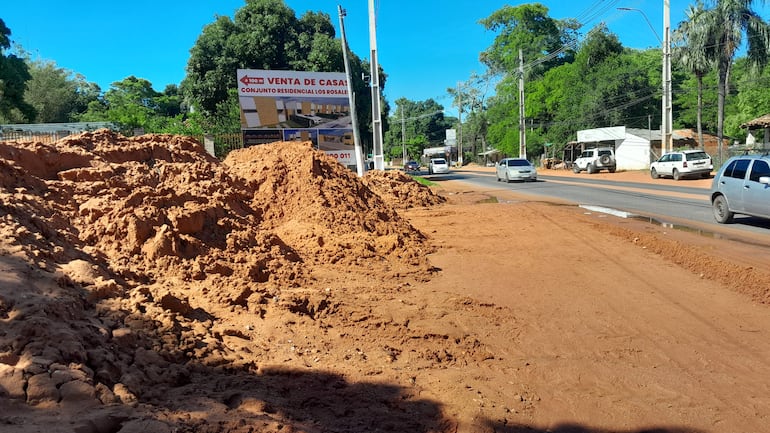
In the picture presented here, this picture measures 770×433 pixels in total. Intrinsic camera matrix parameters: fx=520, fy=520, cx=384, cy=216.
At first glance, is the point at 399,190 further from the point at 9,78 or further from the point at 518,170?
the point at 9,78

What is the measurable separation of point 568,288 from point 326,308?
3.60 meters

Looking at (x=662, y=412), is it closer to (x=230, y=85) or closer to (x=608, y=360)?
(x=608, y=360)

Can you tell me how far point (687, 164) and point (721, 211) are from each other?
18767 mm

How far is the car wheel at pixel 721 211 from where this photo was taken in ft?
41.5

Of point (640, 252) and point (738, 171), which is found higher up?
point (738, 171)

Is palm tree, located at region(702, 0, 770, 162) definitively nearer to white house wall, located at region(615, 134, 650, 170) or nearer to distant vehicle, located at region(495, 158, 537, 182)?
white house wall, located at region(615, 134, 650, 170)

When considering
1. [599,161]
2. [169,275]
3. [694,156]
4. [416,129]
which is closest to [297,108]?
[169,275]

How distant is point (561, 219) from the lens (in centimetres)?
1428

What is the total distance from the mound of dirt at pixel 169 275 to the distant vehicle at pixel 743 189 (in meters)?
7.43

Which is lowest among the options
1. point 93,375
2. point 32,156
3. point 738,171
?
Answer: point 93,375

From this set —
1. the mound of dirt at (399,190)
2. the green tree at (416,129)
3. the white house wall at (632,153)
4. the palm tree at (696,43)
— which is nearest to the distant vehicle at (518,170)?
the mound of dirt at (399,190)

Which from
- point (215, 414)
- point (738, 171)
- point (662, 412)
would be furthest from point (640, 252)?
point (215, 414)

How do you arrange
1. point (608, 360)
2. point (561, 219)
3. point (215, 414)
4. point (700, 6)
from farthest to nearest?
point (700, 6)
point (561, 219)
point (608, 360)
point (215, 414)

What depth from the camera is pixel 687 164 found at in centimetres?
2930
